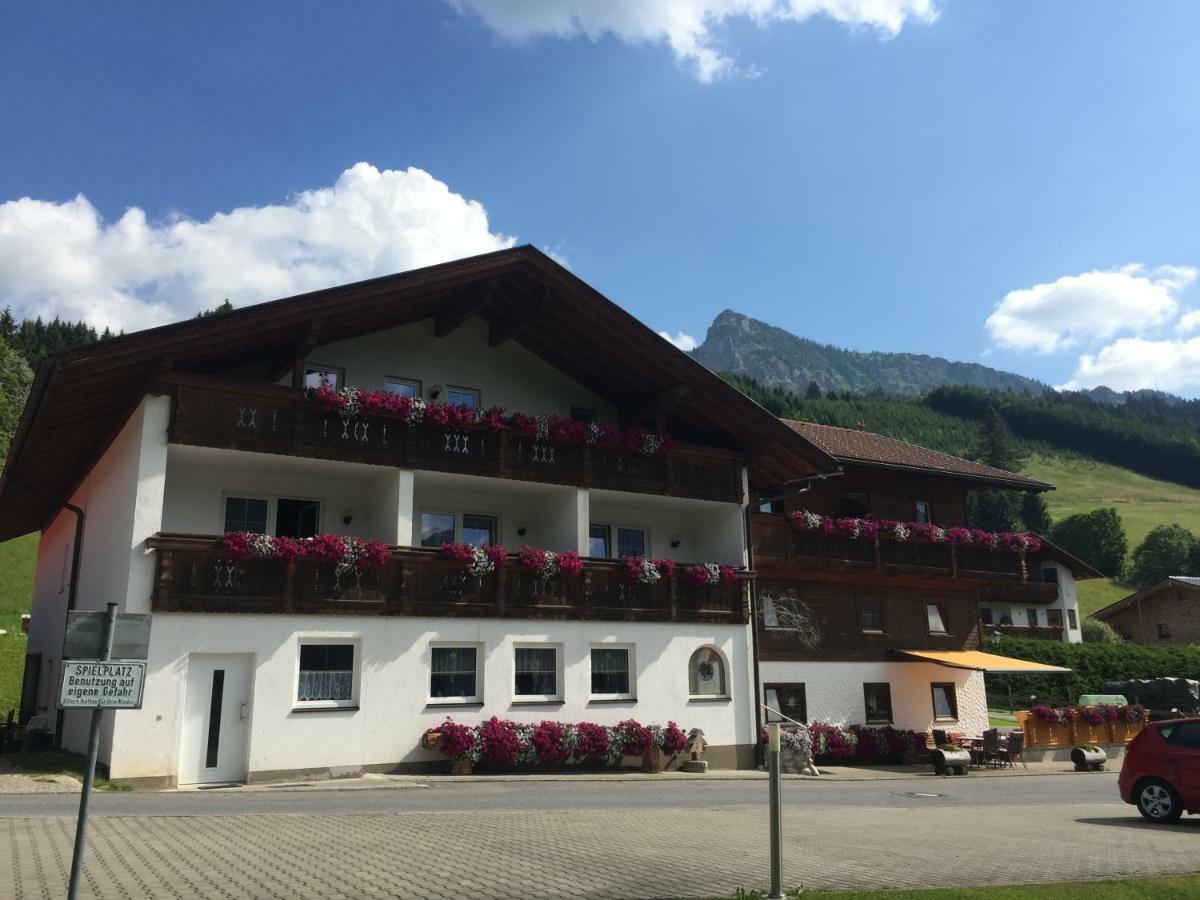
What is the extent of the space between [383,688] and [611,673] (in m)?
5.25

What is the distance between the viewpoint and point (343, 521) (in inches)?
856

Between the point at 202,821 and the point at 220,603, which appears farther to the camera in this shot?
the point at 220,603

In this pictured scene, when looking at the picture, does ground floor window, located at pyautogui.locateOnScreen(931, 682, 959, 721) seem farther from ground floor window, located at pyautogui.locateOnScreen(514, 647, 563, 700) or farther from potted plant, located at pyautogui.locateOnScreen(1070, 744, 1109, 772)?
ground floor window, located at pyautogui.locateOnScreen(514, 647, 563, 700)

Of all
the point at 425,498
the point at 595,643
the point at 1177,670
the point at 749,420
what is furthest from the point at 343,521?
the point at 1177,670

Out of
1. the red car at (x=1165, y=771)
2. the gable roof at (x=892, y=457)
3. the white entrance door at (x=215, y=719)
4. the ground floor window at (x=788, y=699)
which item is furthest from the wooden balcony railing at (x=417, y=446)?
the red car at (x=1165, y=771)

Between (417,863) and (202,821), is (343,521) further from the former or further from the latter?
(417,863)

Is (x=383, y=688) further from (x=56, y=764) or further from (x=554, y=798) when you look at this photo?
(x=56, y=764)

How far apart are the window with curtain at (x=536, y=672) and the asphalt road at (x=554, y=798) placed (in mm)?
2757

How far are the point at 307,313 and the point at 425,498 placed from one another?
5154 millimetres

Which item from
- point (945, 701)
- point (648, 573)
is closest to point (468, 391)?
point (648, 573)

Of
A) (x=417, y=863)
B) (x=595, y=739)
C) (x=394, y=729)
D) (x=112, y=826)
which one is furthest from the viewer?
(x=595, y=739)

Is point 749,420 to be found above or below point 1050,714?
above

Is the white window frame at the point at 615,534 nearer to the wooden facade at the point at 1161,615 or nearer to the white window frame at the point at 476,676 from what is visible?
the white window frame at the point at 476,676

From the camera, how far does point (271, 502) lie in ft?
68.9
